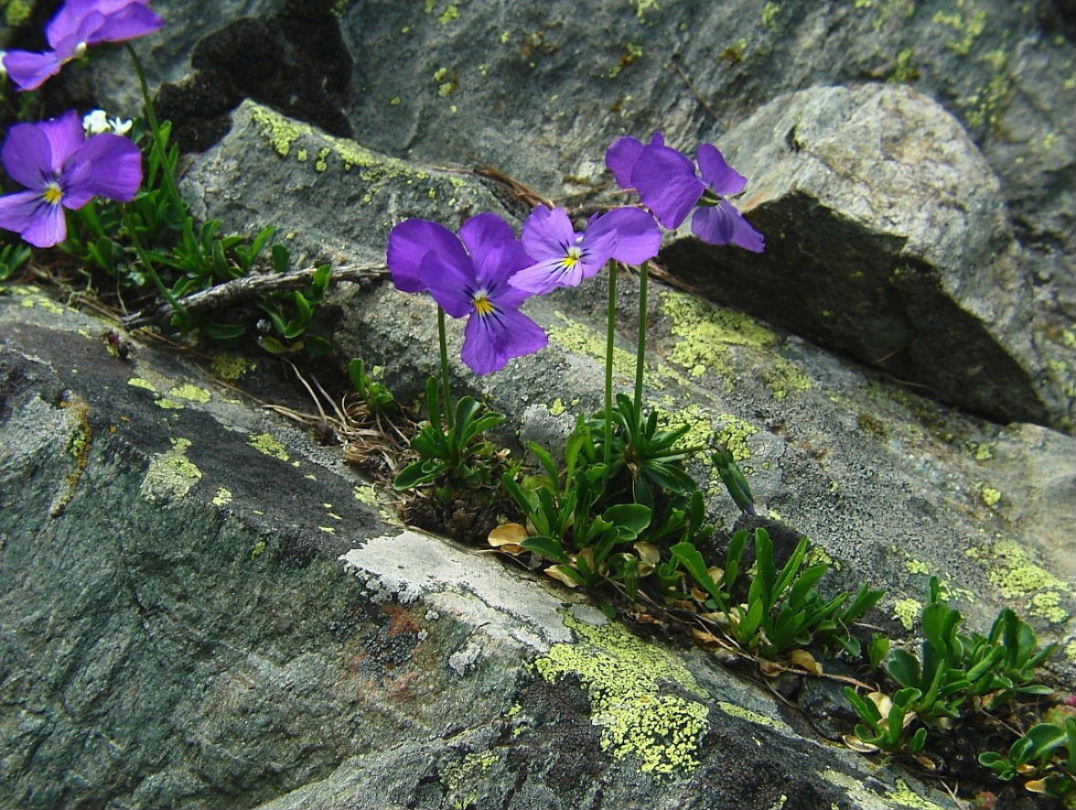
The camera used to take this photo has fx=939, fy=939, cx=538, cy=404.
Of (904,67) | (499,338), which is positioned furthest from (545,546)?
(904,67)

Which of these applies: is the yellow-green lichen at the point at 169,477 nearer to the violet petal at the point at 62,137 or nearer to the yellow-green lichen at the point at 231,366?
the yellow-green lichen at the point at 231,366

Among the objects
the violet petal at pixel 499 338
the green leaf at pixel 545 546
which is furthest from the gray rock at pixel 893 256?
the green leaf at pixel 545 546

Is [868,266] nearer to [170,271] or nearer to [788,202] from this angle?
[788,202]

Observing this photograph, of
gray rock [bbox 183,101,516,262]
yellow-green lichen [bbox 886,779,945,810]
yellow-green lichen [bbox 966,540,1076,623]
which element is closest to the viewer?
yellow-green lichen [bbox 886,779,945,810]

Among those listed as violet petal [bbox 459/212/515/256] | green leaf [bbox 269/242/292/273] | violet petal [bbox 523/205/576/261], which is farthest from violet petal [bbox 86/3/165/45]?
violet petal [bbox 523/205/576/261]

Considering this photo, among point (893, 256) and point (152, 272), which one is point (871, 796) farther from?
point (152, 272)

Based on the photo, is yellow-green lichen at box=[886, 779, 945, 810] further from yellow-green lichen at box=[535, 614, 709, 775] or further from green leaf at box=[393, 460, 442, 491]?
green leaf at box=[393, 460, 442, 491]
